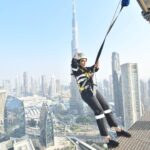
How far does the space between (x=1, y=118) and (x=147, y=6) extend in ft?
176

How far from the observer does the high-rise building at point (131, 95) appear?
159ft

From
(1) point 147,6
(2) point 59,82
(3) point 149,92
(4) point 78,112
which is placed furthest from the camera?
A: (2) point 59,82

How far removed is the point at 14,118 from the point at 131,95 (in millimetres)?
19352

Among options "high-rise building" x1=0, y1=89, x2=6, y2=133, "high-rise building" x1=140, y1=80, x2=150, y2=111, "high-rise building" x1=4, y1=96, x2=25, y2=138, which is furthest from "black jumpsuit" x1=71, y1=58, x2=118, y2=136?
"high-rise building" x1=140, y1=80, x2=150, y2=111

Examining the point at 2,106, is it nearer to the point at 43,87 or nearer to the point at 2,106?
the point at 2,106

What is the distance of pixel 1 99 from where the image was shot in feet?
185

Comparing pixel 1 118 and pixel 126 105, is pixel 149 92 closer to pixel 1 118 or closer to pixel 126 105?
pixel 126 105

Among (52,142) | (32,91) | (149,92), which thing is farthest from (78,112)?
(32,91)

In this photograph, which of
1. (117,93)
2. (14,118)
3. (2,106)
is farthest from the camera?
(2,106)

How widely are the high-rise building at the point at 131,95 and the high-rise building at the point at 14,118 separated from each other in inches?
648

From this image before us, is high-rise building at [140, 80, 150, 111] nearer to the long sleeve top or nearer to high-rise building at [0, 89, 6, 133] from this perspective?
high-rise building at [0, 89, 6, 133]

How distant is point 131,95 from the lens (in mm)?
48625

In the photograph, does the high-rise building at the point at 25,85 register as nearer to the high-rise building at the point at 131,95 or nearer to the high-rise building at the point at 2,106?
the high-rise building at the point at 2,106

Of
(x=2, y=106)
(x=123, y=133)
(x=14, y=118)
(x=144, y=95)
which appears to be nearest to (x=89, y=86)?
(x=123, y=133)
